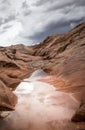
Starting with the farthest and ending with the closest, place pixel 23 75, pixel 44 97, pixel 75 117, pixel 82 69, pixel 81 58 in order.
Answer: pixel 23 75
pixel 81 58
pixel 82 69
pixel 44 97
pixel 75 117

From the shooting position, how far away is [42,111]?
1352cm

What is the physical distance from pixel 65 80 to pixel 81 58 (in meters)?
3.07

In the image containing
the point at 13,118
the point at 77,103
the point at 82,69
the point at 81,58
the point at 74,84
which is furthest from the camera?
the point at 81,58

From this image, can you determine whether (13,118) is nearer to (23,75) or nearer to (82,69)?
(82,69)

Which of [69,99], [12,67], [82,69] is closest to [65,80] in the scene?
[82,69]

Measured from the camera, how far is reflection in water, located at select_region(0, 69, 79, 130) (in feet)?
39.5

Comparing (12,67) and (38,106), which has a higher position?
(12,67)

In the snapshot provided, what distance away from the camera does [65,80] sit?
18.5 meters

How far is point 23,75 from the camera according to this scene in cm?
2366

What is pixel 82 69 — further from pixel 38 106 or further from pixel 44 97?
pixel 38 106

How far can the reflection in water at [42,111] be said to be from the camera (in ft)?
39.5

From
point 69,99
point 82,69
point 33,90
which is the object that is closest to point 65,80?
point 82,69

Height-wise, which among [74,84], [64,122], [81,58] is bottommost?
[64,122]

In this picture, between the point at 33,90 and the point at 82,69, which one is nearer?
the point at 33,90
